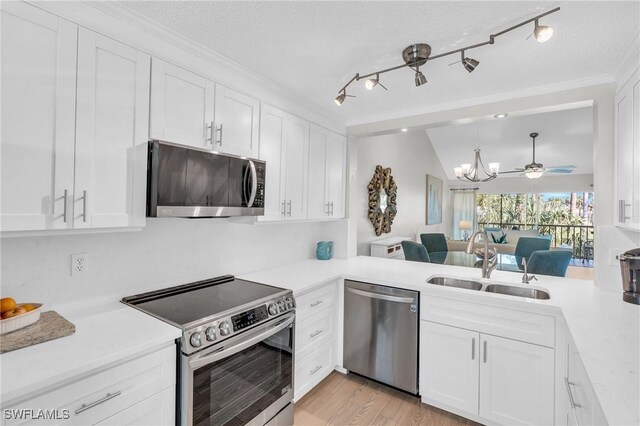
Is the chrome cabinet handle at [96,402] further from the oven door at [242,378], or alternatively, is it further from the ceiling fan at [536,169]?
the ceiling fan at [536,169]

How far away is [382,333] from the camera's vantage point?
7.92 feet

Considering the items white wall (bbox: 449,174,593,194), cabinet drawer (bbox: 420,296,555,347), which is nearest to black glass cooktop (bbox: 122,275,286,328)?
cabinet drawer (bbox: 420,296,555,347)

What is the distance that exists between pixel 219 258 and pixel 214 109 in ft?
3.48

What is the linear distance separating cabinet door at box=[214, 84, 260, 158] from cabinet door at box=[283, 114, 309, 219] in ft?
1.14

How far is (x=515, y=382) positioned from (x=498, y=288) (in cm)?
67

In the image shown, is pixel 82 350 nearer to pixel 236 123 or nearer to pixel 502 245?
pixel 236 123

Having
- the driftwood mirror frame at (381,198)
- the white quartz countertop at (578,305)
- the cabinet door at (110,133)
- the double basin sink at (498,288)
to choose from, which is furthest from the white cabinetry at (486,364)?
the driftwood mirror frame at (381,198)

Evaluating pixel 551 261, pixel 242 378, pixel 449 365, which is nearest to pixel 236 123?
pixel 242 378

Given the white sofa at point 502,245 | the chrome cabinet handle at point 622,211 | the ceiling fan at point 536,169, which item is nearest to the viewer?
the chrome cabinet handle at point 622,211

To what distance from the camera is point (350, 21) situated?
5.13ft

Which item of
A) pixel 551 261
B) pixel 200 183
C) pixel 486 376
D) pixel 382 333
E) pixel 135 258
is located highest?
pixel 200 183

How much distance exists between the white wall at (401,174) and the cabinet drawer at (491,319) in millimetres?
1399

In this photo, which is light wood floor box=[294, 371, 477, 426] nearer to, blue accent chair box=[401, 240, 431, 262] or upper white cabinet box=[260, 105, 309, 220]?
upper white cabinet box=[260, 105, 309, 220]

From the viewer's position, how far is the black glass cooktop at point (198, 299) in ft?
5.15
